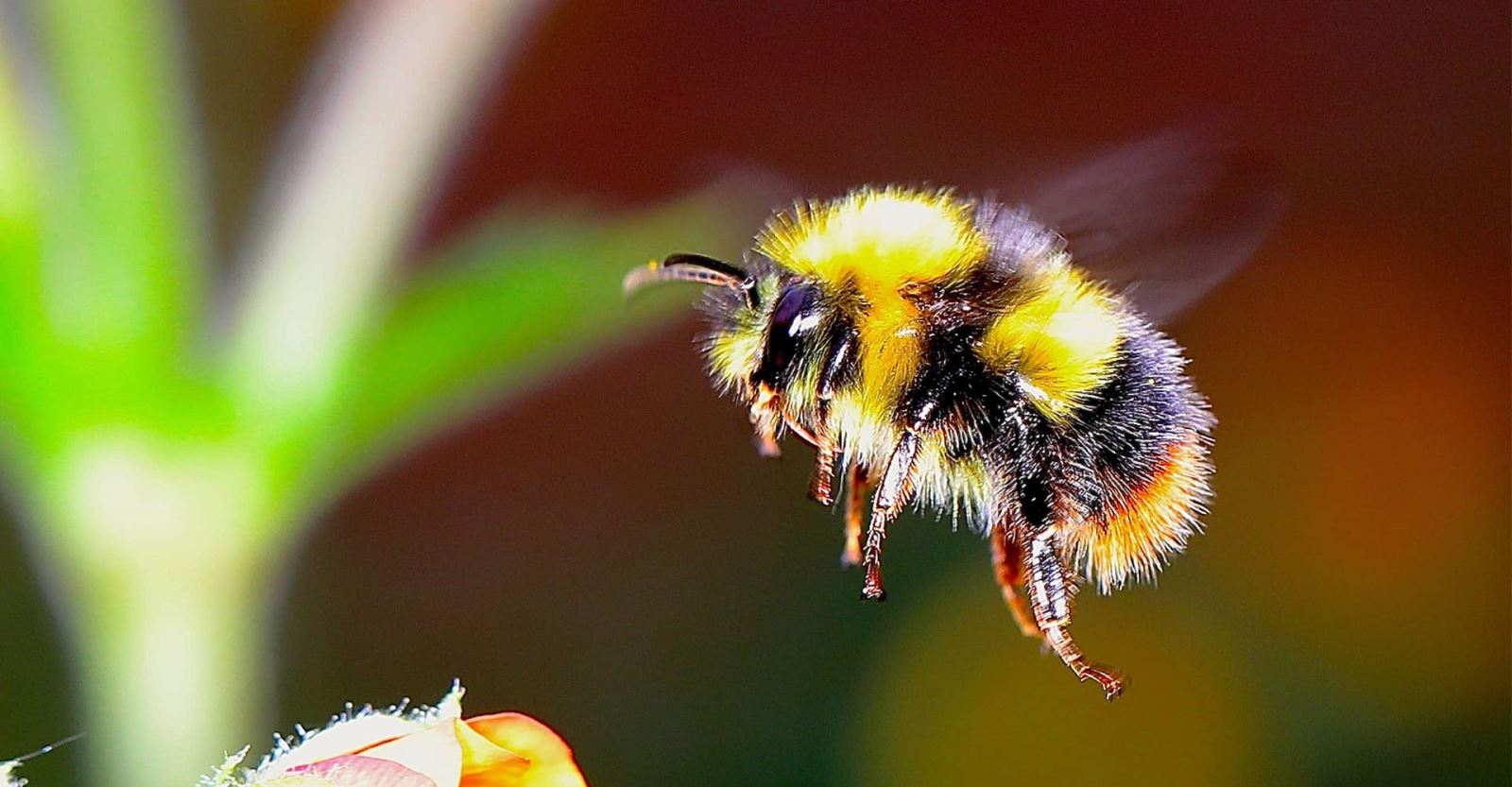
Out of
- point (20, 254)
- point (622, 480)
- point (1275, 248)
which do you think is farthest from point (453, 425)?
point (1275, 248)

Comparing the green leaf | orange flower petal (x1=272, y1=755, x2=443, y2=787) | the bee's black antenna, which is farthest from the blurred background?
orange flower petal (x1=272, y1=755, x2=443, y2=787)

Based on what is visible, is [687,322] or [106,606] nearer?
[106,606]

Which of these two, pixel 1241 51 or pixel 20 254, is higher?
pixel 1241 51

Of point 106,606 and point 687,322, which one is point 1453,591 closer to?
point 687,322

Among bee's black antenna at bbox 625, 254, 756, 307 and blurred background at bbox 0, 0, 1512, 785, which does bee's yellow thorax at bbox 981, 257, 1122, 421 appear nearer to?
bee's black antenna at bbox 625, 254, 756, 307

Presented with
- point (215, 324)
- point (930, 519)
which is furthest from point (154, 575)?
point (930, 519)
